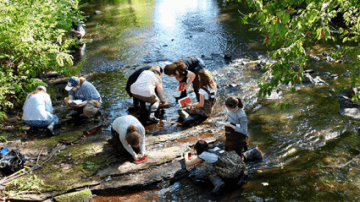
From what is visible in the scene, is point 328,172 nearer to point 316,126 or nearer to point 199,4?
point 316,126

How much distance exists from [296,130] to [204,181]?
2618 mm

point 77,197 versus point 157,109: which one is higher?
point 157,109

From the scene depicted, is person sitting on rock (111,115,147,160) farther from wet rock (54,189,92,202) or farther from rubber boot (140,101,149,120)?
rubber boot (140,101,149,120)

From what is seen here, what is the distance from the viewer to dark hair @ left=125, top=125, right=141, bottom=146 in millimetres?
5379

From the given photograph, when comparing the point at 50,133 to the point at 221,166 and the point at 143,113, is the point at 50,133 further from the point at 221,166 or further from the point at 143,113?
the point at 221,166

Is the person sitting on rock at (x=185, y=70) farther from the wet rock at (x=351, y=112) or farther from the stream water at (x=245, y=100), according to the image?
the wet rock at (x=351, y=112)

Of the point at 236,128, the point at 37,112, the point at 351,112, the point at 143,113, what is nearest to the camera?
the point at 236,128

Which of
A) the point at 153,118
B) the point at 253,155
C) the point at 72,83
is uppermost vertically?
the point at 72,83

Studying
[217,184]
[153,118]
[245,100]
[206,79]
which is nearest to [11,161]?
[153,118]

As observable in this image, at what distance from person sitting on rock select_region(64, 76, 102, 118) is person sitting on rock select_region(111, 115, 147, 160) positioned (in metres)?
1.71

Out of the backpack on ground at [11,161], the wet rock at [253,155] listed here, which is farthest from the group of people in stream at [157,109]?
the backpack on ground at [11,161]

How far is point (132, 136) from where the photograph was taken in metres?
5.37

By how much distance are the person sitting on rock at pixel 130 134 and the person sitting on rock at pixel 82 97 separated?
171 cm

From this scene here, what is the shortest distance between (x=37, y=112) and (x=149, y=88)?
2.54 m
